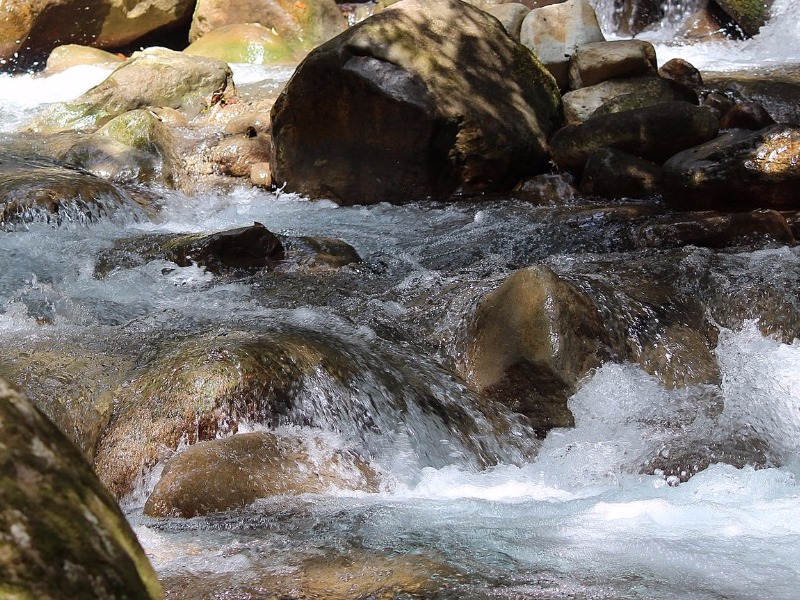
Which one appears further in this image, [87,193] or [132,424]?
[87,193]

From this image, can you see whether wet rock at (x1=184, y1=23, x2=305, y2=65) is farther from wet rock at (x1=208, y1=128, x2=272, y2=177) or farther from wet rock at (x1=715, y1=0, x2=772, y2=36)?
wet rock at (x1=715, y1=0, x2=772, y2=36)

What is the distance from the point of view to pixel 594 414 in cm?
427

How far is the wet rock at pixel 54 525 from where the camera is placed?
3.54ft

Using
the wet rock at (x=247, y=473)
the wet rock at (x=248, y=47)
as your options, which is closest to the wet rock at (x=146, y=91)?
the wet rock at (x=248, y=47)

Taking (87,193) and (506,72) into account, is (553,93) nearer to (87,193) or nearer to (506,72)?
(506,72)

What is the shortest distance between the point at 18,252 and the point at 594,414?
366 cm

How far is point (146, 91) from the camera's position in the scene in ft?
32.8

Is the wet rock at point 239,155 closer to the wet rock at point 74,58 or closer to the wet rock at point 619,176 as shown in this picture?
the wet rock at point 619,176

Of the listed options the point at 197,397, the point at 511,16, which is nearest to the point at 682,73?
the point at 511,16

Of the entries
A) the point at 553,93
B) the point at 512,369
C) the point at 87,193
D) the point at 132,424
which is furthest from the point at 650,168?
the point at 132,424

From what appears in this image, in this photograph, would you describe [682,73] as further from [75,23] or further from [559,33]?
[75,23]

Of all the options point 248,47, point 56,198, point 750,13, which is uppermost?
point 750,13

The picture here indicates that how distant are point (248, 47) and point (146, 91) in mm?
3310

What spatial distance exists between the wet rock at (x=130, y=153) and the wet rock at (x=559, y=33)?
3809mm
